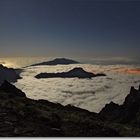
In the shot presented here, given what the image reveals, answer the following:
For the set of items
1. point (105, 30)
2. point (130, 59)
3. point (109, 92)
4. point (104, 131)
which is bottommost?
point (104, 131)

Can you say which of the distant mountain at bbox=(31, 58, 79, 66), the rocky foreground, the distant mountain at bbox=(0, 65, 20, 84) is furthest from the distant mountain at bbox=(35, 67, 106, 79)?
the rocky foreground

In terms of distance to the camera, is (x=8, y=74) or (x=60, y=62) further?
(x=60, y=62)

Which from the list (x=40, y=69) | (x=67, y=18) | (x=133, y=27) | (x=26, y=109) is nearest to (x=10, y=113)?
(x=26, y=109)

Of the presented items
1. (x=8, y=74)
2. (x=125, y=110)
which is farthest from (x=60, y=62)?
(x=125, y=110)

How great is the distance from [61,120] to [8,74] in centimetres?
87

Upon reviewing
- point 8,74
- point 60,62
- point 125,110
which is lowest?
point 125,110

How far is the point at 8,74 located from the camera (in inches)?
162

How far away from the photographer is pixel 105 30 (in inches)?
165

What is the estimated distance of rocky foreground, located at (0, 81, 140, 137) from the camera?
150 inches

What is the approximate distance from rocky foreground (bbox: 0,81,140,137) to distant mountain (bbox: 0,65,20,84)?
0.68 feet

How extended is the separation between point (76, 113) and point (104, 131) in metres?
0.38

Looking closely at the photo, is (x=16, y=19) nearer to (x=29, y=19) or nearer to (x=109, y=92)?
(x=29, y=19)

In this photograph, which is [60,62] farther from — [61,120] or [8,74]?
[61,120]

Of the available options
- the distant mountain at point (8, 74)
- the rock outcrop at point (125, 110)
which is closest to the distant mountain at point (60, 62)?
the distant mountain at point (8, 74)
